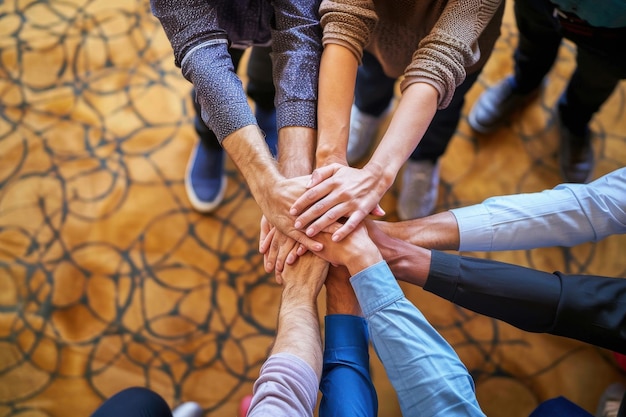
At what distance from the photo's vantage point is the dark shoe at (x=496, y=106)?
1.66 metres

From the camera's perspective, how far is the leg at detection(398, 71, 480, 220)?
4.47 feet

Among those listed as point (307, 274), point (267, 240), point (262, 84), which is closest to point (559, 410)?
point (307, 274)

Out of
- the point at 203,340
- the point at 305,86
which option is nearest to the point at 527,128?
the point at 305,86

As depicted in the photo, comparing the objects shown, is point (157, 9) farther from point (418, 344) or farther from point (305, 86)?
point (418, 344)

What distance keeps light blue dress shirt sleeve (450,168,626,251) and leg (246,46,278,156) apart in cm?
61

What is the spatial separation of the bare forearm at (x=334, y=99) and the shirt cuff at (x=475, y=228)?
316 mm

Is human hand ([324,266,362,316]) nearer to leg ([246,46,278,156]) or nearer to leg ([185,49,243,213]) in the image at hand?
leg ([246,46,278,156])

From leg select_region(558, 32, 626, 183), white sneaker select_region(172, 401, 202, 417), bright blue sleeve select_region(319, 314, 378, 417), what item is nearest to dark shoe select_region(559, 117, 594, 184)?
leg select_region(558, 32, 626, 183)

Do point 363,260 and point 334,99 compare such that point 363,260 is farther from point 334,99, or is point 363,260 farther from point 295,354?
point 334,99

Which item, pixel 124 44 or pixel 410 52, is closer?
pixel 410 52

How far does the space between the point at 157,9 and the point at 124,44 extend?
3.19ft

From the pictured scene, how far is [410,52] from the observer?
1.09 metres

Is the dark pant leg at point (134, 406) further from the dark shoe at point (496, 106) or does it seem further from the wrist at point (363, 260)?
the dark shoe at point (496, 106)

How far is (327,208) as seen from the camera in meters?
0.95
